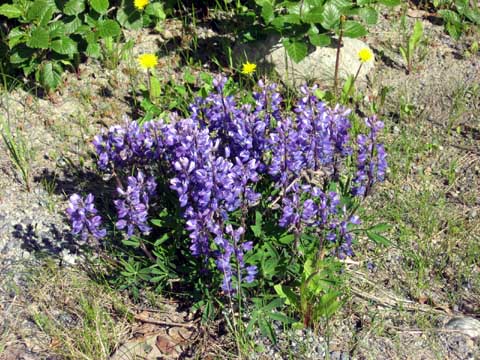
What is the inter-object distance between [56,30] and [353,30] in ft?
6.06

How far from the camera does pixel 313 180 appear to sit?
3.51 meters

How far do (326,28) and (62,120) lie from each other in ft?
5.82

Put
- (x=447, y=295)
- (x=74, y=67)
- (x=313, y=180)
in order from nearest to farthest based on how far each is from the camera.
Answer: (x=447, y=295), (x=313, y=180), (x=74, y=67)

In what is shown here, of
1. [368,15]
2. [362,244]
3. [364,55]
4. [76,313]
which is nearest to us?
[76,313]

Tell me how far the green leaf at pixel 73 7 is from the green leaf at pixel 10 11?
27 cm

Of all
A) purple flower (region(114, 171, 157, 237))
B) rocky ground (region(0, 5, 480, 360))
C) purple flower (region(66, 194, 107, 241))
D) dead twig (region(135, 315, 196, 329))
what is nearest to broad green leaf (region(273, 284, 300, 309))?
rocky ground (region(0, 5, 480, 360))

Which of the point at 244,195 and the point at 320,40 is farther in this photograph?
the point at 320,40

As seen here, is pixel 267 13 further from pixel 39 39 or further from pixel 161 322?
pixel 161 322

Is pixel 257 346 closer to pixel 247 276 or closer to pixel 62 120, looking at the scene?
pixel 247 276

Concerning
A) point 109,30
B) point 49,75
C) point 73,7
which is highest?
point 73,7

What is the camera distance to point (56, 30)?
13.2 feet

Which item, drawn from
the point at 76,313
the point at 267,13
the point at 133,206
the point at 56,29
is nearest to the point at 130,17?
the point at 56,29

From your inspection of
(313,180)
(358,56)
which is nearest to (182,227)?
(313,180)

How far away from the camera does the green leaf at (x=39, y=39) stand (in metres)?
3.87
